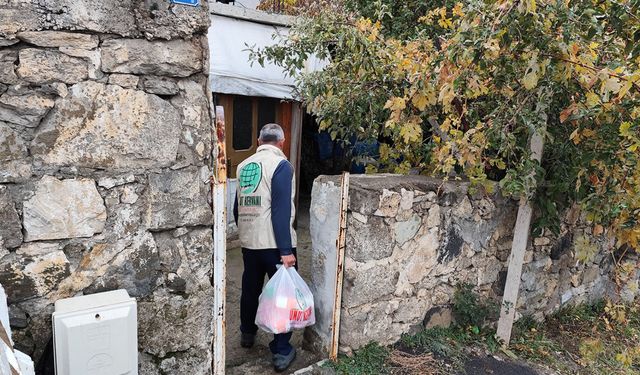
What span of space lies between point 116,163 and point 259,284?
4.85ft

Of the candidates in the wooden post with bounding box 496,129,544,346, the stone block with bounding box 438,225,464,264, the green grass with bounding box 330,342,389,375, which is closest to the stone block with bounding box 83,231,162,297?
the green grass with bounding box 330,342,389,375

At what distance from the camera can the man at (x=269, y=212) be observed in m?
2.97

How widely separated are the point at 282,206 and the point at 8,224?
4.81 ft

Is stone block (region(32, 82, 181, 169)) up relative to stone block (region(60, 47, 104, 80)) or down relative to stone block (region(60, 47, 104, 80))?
down

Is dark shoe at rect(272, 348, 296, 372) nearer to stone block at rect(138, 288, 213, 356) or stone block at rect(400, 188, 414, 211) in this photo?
stone block at rect(138, 288, 213, 356)

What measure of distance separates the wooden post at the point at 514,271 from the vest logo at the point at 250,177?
201 centimetres

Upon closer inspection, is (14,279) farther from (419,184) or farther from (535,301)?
(535,301)

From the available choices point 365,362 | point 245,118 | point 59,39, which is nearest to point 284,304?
point 365,362

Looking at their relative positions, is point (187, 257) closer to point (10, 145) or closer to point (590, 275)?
point (10, 145)

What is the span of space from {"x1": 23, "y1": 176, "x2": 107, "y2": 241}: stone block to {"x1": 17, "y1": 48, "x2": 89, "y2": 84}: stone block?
0.42 meters

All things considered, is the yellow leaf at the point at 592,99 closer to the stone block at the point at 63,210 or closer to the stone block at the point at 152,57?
the stone block at the point at 152,57

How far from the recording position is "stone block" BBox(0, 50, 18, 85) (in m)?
1.85

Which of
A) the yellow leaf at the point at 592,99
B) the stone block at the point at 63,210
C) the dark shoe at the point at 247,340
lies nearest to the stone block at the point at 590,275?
the yellow leaf at the point at 592,99

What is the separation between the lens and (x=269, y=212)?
3027 millimetres
